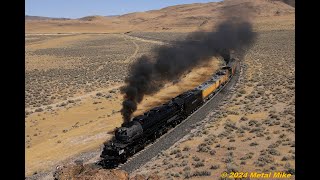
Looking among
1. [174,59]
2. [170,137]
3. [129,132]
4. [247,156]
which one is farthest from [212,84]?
[129,132]

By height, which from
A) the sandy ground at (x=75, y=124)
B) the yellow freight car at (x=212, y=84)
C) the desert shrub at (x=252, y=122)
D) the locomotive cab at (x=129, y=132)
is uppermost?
the yellow freight car at (x=212, y=84)

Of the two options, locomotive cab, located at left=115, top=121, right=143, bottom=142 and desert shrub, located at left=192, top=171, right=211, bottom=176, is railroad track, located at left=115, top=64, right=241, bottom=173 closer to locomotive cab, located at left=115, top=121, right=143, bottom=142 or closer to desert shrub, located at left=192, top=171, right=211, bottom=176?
locomotive cab, located at left=115, top=121, right=143, bottom=142

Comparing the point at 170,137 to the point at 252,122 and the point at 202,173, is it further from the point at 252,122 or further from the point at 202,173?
the point at 202,173

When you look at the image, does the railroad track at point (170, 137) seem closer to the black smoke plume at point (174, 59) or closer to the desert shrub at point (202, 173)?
the black smoke plume at point (174, 59)

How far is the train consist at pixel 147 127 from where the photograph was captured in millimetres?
22734

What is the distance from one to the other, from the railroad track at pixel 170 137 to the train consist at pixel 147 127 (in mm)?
365

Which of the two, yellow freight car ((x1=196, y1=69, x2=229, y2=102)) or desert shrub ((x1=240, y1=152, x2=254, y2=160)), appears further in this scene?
yellow freight car ((x1=196, y1=69, x2=229, y2=102))

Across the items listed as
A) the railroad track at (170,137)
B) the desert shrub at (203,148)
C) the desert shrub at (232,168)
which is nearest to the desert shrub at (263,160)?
the desert shrub at (232,168)

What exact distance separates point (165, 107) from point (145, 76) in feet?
12.8

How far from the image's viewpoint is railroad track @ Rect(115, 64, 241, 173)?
75.8 feet

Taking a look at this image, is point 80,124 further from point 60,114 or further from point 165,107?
point 165,107

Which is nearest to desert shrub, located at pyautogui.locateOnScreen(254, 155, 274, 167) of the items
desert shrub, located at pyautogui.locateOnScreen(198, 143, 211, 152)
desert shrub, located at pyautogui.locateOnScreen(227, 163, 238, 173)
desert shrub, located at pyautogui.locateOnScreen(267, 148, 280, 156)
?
desert shrub, located at pyautogui.locateOnScreen(267, 148, 280, 156)
